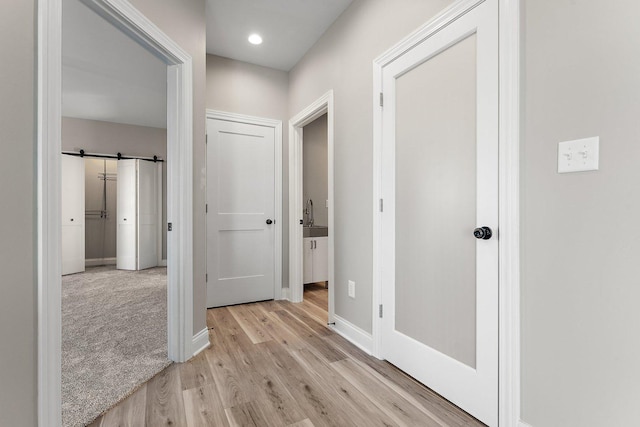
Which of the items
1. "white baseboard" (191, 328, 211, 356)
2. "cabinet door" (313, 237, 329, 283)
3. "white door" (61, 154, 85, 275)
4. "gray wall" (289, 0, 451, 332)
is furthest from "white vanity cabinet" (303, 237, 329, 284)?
"white door" (61, 154, 85, 275)

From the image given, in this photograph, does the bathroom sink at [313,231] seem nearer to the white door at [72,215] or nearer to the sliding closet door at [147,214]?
the sliding closet door at [147,214]

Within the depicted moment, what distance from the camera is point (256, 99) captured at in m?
3.47

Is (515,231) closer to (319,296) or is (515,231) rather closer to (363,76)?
(363,76)

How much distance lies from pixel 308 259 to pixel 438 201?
238cm

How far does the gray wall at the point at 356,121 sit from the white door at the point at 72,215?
4851 mm

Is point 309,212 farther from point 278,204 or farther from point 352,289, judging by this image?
point 352,289

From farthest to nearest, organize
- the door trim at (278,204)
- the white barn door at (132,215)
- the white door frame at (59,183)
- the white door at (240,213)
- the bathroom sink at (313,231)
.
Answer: the white barn door at (132,215) → the bathroom sink at (313,231) → the door trim at (278,204) → the white door at (240,213) → the white door frame at (59,183)

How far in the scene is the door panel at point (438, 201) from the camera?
1.55 metres

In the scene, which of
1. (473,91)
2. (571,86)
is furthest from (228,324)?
(571,86)

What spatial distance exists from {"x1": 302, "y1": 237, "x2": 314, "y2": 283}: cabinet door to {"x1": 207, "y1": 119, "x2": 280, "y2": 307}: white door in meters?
0.44

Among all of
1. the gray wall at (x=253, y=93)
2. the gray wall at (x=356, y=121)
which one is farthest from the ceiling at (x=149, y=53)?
the gray wall at (x=356, y=121)

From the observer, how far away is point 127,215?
565cm

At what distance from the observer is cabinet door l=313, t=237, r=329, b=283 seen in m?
3.91

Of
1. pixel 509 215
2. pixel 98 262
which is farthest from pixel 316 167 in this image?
pixel 98 262
